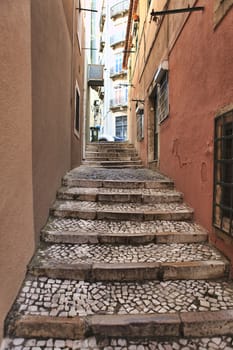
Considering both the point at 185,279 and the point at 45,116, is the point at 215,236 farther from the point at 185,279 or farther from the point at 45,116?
the point at 45,116

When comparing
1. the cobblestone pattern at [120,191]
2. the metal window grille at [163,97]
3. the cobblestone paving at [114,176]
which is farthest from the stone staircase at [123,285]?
the metal window grille at [163,97]

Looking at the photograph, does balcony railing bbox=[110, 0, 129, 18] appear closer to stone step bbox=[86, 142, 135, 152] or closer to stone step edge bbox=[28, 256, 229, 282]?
stone step bbox=[86, 142, 135, 152]

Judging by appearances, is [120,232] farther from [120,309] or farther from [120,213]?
[120,309]

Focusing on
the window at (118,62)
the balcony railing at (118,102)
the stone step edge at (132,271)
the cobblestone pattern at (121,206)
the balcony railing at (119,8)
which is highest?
the balcony railing at (119,8)

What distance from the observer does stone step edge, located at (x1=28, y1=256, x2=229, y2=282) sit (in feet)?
6.89

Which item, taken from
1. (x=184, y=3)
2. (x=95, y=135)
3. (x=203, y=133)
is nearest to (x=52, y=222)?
(x=203, y=133)

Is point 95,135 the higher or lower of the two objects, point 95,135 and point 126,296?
the higher

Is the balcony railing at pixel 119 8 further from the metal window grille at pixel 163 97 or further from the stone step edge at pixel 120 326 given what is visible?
the stone step edge at pixel 120 326

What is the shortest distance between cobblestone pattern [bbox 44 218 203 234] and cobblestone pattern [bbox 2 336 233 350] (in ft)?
3.93

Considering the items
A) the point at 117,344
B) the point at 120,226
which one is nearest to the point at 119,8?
the point at 120,226

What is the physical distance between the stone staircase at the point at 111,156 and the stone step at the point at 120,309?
519 cm

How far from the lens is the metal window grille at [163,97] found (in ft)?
14.9

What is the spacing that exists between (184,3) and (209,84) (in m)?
1.74

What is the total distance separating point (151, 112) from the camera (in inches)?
257
